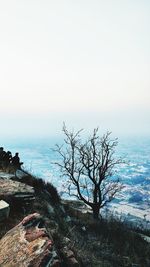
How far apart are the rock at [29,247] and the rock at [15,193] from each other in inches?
153

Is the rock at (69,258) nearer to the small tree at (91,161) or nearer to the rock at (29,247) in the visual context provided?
the rock at (29,247)

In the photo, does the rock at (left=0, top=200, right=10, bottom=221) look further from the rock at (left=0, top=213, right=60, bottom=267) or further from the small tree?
the small tree

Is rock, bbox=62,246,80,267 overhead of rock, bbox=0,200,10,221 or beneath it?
beneath

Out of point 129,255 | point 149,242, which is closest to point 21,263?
point 129,255

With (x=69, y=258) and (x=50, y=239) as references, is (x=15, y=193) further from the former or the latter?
(x=69, y=258)

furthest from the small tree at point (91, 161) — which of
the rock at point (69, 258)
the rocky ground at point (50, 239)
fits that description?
the rock at point (69, 258)

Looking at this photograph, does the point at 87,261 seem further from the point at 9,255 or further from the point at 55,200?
the point at 55,200

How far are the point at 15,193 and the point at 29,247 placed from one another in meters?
5.45

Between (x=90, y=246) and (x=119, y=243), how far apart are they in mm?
3102

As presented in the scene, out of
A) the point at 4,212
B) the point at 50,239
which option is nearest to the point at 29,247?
the point at 50,239

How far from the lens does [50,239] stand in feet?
19.8

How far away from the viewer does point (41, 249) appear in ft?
18.1

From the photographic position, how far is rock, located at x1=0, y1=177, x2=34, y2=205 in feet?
35.0

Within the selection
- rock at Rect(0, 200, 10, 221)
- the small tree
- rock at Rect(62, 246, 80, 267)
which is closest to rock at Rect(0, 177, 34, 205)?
rock at Rect(0, 200, 10, 221)
